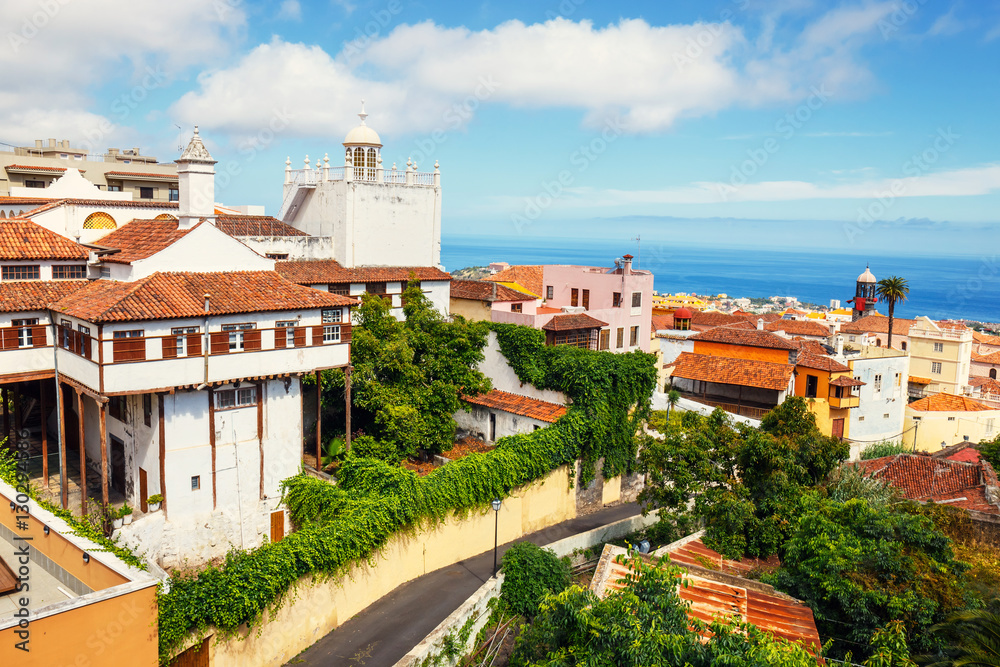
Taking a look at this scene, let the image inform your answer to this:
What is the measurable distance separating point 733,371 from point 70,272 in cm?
3771

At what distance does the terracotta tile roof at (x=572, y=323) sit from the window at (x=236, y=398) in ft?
51.1

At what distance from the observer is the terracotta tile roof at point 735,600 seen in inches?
663

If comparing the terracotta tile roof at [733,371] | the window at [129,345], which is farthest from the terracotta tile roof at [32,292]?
→ the terracotta tile roof at [733,371]

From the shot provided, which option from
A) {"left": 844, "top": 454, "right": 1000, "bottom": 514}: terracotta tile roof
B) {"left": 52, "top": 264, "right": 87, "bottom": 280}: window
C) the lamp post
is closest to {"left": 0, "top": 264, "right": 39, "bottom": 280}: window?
{"left": 52, "top": 264, "right": 87, "bottom": 280}: window

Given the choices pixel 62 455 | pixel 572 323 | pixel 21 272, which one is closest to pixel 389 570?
pixel 62 455

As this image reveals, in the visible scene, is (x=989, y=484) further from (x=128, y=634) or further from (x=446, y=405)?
(x=128, y=634)

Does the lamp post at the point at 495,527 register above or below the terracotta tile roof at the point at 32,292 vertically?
below

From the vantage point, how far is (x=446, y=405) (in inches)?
1250

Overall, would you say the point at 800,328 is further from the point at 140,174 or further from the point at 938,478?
the point at 140,174

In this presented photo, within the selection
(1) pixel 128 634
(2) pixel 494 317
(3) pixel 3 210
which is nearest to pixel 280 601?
(1) pixel 128 634

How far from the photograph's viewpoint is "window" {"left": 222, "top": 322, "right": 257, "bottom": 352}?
24422 mm

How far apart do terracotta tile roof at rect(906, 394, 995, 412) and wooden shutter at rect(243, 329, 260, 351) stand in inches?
1906

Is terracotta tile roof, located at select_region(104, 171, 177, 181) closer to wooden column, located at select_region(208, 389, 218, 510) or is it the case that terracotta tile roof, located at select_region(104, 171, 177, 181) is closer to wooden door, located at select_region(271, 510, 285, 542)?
wooden column, located at select_region(208, 389, 218, 510)

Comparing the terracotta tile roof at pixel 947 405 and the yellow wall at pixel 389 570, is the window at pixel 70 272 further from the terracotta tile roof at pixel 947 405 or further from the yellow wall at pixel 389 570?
the terracotta tile roof at pixel 947 405
